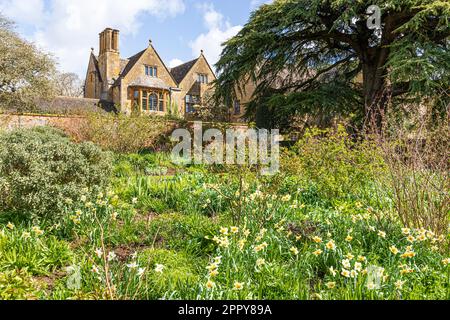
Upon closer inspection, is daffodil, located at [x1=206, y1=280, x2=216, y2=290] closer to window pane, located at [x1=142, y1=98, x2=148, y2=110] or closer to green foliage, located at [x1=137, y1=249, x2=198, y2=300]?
green foliage, located at [x1=137, y1=249, x2=198, y2=300]

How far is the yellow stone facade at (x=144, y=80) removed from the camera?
31.0 meters

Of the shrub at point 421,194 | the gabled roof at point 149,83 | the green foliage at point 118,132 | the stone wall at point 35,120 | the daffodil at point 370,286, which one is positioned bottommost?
the daffodil at point 370,286

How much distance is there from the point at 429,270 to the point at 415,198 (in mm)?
1458

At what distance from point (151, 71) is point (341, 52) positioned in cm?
2000

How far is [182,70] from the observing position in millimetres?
35188

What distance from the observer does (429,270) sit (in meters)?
3.28

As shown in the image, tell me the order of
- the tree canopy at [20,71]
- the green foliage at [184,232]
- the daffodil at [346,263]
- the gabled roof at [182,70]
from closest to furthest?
the daffodil at [346,263] → the green foliage at [184,232] → the tree canopy at [20,71] → the gabled roof at [182,70]

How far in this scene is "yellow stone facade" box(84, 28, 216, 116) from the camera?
102 ft

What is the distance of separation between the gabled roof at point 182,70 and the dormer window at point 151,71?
247cm

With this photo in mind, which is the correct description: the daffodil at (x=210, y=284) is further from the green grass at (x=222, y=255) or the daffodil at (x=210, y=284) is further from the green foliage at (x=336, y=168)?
the green foliage at (x=336, y=168)

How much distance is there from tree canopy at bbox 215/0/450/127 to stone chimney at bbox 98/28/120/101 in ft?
67.6

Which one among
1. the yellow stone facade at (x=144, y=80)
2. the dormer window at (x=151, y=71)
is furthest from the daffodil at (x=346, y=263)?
the dormer window at (x=151, y=71)

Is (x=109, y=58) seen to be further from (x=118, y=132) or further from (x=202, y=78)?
(x=118, y=132)
